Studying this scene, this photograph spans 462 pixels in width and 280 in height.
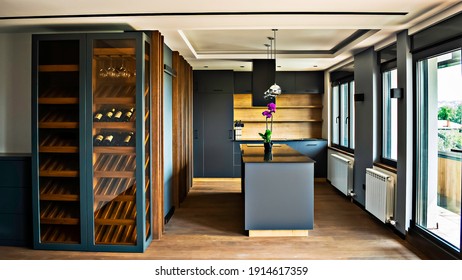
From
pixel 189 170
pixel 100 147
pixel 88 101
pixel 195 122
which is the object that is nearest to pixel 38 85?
pixel 88 101

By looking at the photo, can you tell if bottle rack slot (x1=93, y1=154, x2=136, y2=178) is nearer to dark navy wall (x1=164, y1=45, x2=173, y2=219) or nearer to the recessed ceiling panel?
dark navy wall (x1=164, y1=45, x2=173, y2=219)

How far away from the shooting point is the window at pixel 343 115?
7234 mm

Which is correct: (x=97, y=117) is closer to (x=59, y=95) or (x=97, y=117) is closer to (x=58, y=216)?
(x=59, y=95)

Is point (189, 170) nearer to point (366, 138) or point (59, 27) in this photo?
point (366, 138)

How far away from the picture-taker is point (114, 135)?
4090 millimetres

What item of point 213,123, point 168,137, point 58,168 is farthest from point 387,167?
point 213,123

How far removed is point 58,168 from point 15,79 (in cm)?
133

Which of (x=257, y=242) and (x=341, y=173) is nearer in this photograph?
(x=257, y=242)

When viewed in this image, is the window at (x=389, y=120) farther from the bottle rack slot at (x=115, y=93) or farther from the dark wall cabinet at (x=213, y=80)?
the dark wall cabinet at (x=213, y=80)

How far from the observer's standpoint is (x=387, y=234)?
4.75 m

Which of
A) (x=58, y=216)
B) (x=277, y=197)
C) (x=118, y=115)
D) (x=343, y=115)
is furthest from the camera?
(x=343, y=115)

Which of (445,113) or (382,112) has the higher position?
(382,112)

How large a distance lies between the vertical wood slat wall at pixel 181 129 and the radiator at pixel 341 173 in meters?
2.90

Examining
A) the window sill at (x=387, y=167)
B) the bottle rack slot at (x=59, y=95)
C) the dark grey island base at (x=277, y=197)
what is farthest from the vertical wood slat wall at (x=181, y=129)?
the window sill at (x=387, y=167)
